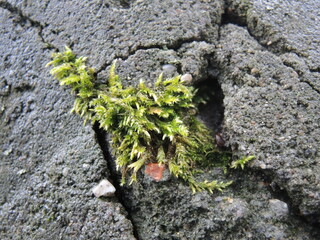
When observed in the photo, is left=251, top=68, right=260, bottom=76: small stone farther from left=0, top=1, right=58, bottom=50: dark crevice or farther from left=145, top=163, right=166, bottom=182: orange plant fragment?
left=0, top=1, right=58, bottom=50: dark crevice

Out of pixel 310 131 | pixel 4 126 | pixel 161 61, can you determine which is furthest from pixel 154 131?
pixel 4 126

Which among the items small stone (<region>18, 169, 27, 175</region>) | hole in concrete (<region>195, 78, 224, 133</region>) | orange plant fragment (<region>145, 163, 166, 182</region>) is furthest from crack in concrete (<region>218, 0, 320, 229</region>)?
small stone (<region>18, 169, 27, 175</region>)

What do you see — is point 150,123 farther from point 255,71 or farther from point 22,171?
point 22,171

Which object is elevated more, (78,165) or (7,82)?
(7,82)

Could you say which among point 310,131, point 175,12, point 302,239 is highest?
point 175,12

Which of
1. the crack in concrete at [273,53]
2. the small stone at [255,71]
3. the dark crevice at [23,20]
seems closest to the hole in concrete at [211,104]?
the small stone at [255,71]

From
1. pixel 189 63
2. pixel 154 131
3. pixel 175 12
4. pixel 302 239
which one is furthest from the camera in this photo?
pixel 175 12

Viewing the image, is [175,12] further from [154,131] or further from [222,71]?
[154,131]
